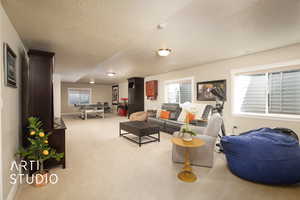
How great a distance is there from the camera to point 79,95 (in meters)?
10.4

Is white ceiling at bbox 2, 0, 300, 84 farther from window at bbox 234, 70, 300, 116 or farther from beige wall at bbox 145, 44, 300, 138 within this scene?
window at bbox 234, 70, 300, 116

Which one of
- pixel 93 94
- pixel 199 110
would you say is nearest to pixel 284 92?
pixel 199 110

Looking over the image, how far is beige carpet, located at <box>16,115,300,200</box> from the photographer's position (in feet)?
5.51

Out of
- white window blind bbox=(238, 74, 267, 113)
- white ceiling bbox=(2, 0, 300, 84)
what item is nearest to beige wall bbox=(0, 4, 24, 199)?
white ceiling bbox=(2, 0, 300, 84)

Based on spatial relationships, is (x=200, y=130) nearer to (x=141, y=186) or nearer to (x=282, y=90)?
(x=141, y=186)

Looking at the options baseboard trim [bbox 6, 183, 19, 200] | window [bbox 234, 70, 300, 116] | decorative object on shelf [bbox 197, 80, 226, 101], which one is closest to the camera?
baseboard trim [bbox 6, 183, 19, 200]

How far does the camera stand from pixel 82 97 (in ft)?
34.4

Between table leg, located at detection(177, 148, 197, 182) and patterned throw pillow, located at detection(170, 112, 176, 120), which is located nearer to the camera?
table leg, located at detection(177, 148, 197, 182)

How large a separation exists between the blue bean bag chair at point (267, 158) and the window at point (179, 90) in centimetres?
337

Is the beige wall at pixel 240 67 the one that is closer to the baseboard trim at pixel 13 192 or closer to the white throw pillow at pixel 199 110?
the white throw pillow at pixel 199 110

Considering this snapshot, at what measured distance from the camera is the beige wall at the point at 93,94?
980cm

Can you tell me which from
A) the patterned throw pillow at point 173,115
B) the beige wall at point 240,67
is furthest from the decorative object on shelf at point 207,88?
the patterned throw pillow at point 173,115

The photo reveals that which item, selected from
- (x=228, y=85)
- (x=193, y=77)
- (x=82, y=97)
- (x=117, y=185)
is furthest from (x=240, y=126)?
(x=82, y=97)

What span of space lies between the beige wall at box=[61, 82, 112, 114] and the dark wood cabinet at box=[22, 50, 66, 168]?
845 cm
